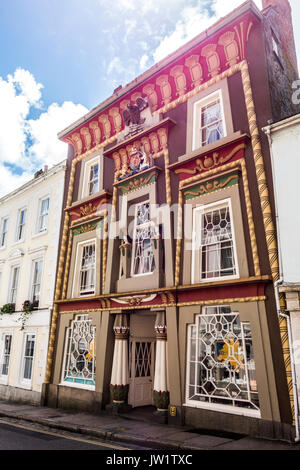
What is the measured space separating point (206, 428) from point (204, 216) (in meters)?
5.84

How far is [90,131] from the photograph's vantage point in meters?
15.7

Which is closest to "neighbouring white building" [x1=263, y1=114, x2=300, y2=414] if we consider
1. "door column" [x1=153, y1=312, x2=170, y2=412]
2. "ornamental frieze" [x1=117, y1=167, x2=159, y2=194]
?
"door column" [x1=153, y1=312, x2=170, y2=412]

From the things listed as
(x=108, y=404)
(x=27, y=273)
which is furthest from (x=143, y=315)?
(x=27, y=273)

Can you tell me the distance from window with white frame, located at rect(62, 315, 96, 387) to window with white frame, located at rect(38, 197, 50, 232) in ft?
18.9

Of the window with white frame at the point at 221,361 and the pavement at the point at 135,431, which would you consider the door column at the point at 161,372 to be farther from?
the window with white frame at the point at 221,361

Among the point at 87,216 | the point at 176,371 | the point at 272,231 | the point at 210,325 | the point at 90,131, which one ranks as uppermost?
the point at 90,131

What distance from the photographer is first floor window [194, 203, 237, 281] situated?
32.6 ft

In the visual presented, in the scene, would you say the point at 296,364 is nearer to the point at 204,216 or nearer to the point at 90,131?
the point at 204,216

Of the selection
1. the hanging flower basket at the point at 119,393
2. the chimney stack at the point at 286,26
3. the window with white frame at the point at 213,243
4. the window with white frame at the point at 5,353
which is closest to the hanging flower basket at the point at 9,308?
the window with white frame at the point at 5,353

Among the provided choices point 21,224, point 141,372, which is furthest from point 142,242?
point 21,224

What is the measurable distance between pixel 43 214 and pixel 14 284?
3.99 metres

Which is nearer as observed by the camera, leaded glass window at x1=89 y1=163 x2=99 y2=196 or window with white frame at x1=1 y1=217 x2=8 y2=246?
leaded glass window at x1=89 y1=163 x2=99 y2=196

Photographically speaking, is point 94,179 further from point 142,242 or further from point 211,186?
point 211,186

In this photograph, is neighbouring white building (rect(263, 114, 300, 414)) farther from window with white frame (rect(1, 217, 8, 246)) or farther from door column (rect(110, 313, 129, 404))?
window with white frame (rect(1, 217, 8, 246))
